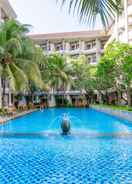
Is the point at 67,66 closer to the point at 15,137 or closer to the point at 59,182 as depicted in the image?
the point at 15,137

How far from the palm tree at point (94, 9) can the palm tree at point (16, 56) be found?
22.9 meters

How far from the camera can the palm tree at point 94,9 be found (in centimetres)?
244

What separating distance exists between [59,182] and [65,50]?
57601 mm

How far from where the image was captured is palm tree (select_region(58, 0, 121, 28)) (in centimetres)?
244

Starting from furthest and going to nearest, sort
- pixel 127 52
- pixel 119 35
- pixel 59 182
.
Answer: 1. pixel 119 35
2. pixel 127 52
3. pixel 59 182

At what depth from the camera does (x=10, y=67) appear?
27.0 meters

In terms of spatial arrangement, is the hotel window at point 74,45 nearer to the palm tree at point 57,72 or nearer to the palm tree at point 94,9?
the palm tree at point 57,72

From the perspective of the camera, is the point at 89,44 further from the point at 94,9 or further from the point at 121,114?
the point at 94,9

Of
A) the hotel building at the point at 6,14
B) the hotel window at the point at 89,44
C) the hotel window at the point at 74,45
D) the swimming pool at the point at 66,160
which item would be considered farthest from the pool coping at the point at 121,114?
the hotel window at the point at 74,45

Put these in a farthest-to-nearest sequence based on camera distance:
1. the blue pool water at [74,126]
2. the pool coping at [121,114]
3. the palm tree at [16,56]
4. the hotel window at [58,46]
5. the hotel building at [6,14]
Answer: the hotel window at [58,46], the hotel building at [6,14], the palm tree at [16,56], the pool coping at [121,114], the blue pool water at [74,126]

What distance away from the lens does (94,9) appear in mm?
2463

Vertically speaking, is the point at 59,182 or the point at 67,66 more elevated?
the point at 67,66

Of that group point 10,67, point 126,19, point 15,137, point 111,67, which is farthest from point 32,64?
point 126,19

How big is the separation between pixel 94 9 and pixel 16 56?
25.6 meters
